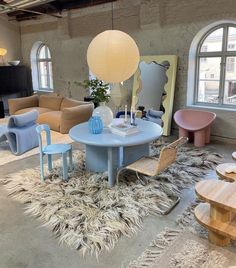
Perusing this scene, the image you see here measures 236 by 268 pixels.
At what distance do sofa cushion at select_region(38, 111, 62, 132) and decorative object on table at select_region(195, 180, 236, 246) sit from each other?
166 inches

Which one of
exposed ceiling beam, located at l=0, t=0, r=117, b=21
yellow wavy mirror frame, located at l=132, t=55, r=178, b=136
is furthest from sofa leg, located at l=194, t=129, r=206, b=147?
exposed ceiling beam, located at l=0, t=0, r=117, b=21

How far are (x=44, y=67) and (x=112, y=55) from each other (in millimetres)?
6551

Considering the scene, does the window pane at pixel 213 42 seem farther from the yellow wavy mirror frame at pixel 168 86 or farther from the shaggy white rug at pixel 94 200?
the shaggy white rug at pixel 94 200

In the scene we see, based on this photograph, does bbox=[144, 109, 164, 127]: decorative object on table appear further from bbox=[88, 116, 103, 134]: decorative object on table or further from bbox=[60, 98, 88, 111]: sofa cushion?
bbox=[88, 116, 103, 134]: decorative object on table

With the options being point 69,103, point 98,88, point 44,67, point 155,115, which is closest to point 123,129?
point 98,88

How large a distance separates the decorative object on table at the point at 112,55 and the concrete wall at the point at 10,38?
6.57m

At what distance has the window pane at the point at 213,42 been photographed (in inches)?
210

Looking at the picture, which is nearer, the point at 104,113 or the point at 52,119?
the point at 104,113

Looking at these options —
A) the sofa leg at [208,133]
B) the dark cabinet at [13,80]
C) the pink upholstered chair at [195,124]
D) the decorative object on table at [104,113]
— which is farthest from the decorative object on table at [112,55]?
the dark cabinet at [13,80]

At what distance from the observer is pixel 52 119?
6.18 m

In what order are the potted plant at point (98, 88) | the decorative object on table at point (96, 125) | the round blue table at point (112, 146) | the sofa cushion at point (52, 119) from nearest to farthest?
the round blue table at point (112, 146)
the decorative object on table at point (96, 125)
the potted plant at point (98, 88)
the sofa cushion at point (52, 119)

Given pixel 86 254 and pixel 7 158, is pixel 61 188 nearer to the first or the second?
pixel 86 254

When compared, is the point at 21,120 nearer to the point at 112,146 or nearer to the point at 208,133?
the point at 112,146

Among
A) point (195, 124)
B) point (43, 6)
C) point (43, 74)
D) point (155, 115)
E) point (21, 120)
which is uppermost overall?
point (43, 6)
